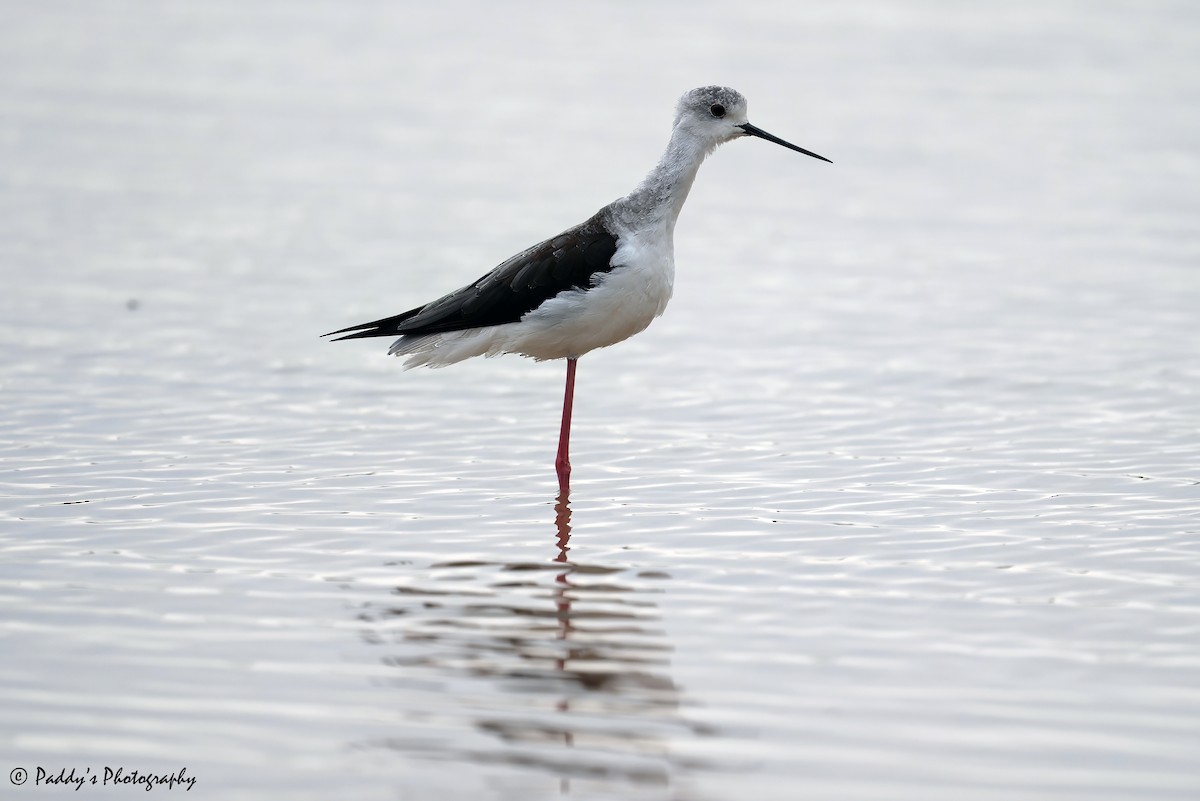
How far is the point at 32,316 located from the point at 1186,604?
26.5 ft

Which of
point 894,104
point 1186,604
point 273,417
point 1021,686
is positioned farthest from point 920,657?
point 894,104

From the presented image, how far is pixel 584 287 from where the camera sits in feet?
26.1

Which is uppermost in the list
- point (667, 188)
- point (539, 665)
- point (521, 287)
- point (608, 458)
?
point (667, 188)

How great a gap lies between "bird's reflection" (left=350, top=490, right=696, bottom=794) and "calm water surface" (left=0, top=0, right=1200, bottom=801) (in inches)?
0.8

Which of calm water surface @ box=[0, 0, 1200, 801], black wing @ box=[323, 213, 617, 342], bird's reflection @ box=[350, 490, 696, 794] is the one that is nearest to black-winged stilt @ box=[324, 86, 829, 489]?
black wing @ box=[323, 213, 617, 342]

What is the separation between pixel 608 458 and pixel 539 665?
118 inches

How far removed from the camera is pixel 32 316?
11.3m

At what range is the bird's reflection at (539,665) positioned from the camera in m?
5.12

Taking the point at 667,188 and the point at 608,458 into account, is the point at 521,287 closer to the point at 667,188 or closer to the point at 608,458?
the point at 667,188

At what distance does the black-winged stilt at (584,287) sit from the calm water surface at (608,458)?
714mm

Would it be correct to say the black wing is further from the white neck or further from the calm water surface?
the calm water surface

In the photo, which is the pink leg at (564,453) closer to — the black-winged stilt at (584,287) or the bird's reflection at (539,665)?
the black-winged stilt at (584,287)

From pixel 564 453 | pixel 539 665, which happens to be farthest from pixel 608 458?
pixel 539 665

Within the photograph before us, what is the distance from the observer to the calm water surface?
5.26 metres
